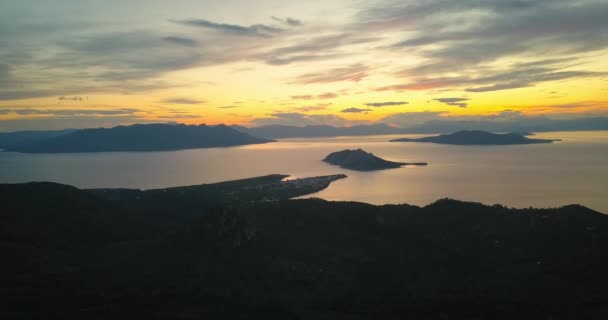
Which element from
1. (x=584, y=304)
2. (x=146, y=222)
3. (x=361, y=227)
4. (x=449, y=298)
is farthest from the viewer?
(x=146, y=222)

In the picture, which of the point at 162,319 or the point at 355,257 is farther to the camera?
the point at 355,257

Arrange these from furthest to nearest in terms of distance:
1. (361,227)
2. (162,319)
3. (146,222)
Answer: (146,222) < (361,227) < (162,319)

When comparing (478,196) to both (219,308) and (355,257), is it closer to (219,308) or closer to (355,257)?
(355,257)

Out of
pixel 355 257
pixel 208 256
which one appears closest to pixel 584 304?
pixel 355 257

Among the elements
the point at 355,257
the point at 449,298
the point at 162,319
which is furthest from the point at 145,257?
the point at 449,298

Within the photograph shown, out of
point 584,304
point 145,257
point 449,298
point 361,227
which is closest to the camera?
point 584,304

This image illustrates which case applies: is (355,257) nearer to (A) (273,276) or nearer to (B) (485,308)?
(A) (273,276)
